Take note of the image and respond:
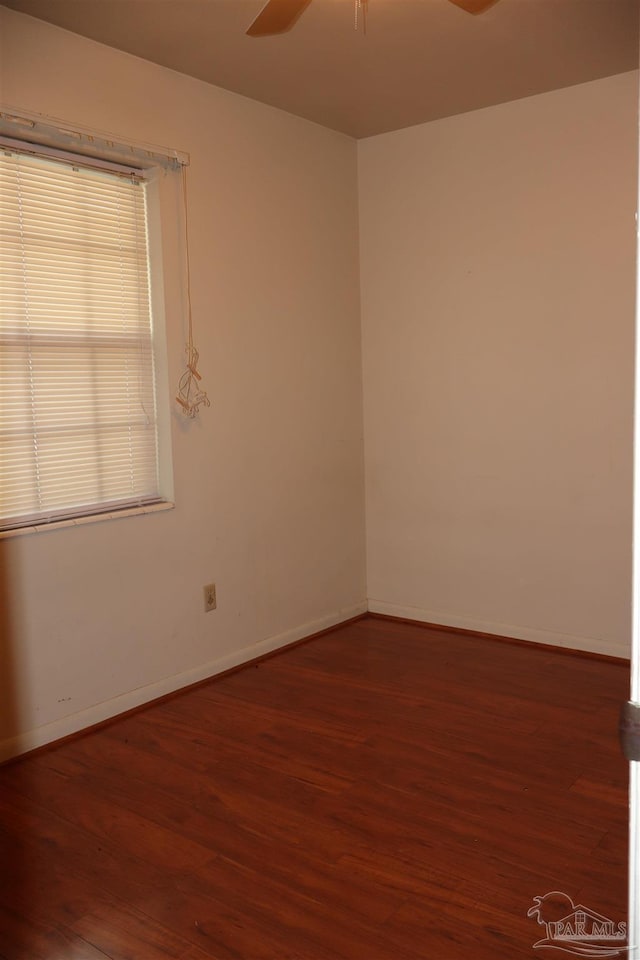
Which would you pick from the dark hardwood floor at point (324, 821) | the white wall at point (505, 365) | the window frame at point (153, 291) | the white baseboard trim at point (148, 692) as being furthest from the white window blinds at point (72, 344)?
the white wall at point (505, 365)

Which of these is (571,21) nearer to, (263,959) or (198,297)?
(198,297)

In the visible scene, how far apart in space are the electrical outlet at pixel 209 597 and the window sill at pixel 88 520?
44cm

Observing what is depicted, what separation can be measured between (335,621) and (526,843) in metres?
2.14

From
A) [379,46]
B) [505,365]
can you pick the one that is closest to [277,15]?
[379,46]

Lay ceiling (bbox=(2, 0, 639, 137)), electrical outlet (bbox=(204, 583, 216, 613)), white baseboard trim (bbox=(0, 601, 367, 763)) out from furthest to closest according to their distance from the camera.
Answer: electrical outlet (bbox=(204, 583, 216, 613))
white baseboard trim (bbox=(0, 601, 367, 763))
ceiling (bbox=(2, 0, 639, 137))

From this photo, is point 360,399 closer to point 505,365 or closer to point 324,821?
point 505,365

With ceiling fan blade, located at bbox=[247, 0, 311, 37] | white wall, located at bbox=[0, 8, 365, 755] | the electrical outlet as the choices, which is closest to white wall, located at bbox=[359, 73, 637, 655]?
white wall, located at bbox=[0, 8, 365, 755]

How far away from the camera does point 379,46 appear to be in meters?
3.09

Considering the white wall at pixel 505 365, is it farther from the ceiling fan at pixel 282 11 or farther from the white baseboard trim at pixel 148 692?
the ceiling fan at pixel 282 11

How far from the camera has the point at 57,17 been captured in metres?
2.77

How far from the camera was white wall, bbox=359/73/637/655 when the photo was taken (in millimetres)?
3605

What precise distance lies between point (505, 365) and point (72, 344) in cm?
206

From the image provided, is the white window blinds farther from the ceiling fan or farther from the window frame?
the ceiling fan

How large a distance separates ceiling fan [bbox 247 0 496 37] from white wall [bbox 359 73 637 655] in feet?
4.90
